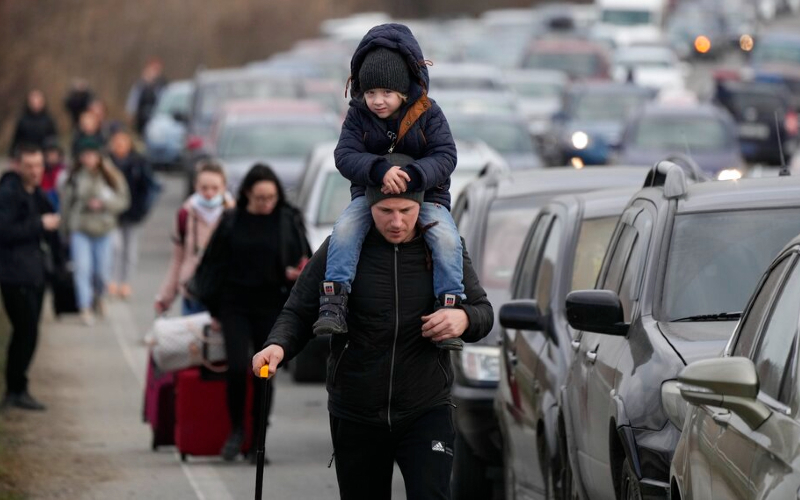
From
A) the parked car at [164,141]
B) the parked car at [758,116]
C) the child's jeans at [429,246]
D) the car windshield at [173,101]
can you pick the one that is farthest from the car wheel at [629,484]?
the car windshield at [173,101]

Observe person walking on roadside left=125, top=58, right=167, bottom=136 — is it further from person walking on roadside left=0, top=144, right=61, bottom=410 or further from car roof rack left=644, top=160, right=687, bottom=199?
car roof rack left=644, top=160, right=687, bottom=199

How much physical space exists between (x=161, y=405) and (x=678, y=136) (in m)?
15.7

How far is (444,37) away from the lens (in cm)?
6775

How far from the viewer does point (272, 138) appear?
24.1 metres

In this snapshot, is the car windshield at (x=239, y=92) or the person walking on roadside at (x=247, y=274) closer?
the person walking on roadside at (x=247, y=274)

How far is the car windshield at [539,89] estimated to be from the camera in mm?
41094

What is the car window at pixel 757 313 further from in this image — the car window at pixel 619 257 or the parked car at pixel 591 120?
the parked car at pixel 591 120

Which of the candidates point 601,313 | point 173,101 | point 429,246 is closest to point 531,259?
point 601,313

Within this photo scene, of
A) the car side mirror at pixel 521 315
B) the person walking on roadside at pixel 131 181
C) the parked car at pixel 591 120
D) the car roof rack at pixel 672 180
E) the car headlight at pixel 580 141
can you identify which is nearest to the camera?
the car roof rack at pixel 672 180

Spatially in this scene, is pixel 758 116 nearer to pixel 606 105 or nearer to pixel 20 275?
pixel 606 105

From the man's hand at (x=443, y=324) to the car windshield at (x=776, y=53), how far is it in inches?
1928

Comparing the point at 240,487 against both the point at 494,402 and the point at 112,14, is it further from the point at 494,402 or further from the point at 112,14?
the point at 112,14

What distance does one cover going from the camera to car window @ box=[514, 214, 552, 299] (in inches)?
411

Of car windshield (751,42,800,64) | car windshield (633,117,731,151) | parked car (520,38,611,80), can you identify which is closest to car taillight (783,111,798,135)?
car windshield (633,117,731,151)
